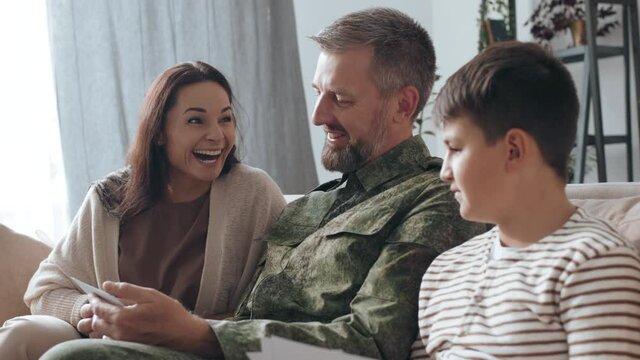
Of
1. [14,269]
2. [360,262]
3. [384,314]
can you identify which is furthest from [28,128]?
[384,314]

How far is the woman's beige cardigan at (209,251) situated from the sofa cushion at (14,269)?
0.14 metres

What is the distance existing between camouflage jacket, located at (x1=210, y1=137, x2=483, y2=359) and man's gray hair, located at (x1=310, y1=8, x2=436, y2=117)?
15 centimetres

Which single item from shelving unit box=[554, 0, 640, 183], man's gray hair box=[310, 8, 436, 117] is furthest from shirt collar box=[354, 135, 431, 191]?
shelving unit box=[554, 0, 640, 183]

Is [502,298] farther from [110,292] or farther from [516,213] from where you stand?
[110,292]

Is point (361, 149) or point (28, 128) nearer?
point (361, 149)

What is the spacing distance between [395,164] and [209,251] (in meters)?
0.50

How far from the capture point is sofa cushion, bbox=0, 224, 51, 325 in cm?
216

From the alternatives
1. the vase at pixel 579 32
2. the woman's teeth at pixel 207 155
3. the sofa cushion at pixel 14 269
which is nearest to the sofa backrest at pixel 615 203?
the woman's teeth at pixel 207 155

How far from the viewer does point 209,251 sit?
1936 millimetres

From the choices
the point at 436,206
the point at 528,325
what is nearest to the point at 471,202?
the point at 528,325

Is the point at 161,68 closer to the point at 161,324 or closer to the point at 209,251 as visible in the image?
the point at 209,251

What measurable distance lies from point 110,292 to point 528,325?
74 cm

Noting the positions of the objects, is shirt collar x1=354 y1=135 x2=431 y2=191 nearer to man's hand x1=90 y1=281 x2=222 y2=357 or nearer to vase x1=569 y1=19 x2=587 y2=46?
man's hand x1=90 y1=281 x2=222 y2=357

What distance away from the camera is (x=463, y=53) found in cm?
454
